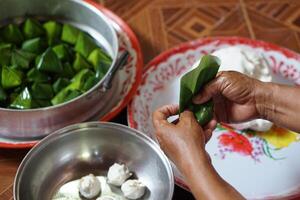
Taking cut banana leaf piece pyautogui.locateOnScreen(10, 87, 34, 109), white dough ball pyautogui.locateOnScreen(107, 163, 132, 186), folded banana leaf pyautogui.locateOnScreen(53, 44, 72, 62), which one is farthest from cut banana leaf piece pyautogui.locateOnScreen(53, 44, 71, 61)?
white dough ball pyautogui.locateOnScreen(107, 163, 132, 186)

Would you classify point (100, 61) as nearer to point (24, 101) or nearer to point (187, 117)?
point (24, 101)

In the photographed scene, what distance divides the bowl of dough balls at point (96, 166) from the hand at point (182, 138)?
0.35 feet

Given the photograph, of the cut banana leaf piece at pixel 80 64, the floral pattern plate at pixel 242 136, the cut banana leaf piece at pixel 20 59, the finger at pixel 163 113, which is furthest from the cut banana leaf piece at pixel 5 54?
the finger at pixel 163 113

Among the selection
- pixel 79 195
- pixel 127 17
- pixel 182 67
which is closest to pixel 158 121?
pixel 79 195

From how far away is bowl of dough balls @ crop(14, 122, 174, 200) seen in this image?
0.75 m

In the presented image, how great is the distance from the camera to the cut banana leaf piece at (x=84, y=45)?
3.01 ft

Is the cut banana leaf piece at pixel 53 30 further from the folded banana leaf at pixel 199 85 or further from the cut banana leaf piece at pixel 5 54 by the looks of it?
the folded banana leaf at pixel 199 85

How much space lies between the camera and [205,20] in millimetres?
1073

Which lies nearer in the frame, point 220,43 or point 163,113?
point 163,113

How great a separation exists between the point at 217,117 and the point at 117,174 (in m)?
0.18

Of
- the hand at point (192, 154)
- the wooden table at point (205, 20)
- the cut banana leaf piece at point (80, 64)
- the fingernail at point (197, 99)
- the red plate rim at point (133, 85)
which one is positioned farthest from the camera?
the wooden table at point (205, 20)

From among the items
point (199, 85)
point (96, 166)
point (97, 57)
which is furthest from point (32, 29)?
point (199, 85)

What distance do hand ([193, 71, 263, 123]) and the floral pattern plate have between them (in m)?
0.10

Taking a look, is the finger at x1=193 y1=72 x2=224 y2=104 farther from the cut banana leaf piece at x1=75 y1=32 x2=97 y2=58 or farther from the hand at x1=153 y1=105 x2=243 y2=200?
the cut banana leaf piece at x1=75 y1=32 x2=97 y2=58
